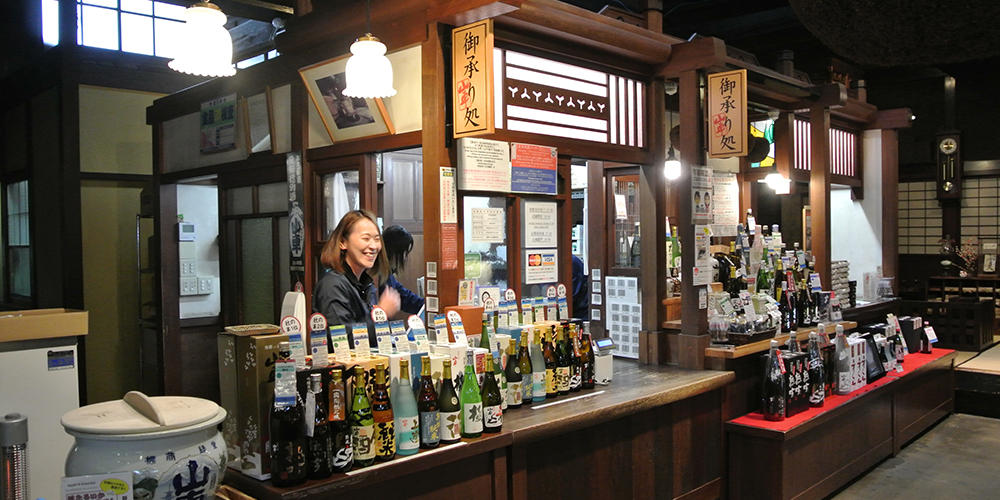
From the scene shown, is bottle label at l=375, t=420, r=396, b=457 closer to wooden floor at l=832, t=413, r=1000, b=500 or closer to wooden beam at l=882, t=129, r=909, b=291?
wooden floor at l=832, t=413, r=1000, b=500

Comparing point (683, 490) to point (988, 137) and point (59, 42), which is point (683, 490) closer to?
point (59, 42)

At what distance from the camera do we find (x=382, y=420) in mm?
2422

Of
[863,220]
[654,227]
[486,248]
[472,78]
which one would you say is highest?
[472,78]

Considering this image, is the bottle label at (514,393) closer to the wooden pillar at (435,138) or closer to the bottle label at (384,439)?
the wooden pillar at (435,138)

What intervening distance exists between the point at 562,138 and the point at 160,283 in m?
4.32

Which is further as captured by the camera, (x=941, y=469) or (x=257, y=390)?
(x=941, y=469)

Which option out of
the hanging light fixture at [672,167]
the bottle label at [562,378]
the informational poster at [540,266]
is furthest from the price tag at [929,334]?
the bottle label at [562,378]

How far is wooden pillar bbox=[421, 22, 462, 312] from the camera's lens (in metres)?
3.47

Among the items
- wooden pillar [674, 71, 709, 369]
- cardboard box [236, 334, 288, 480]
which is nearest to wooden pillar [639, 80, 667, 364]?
wooden pillar [674, 71, 709, 369]

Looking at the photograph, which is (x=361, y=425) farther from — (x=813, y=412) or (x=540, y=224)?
(x=813, y=412)

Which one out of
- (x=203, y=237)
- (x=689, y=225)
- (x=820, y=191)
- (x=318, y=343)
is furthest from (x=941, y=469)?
(x=203, y=237)

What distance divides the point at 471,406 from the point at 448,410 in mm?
127

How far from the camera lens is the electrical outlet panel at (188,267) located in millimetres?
6512

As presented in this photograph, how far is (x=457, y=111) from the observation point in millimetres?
3406
